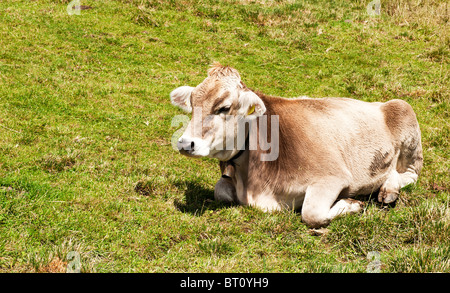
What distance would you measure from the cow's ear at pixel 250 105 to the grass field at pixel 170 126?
4.19 feet

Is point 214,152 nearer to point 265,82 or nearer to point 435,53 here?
point 265,82

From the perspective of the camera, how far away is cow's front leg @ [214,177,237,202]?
6113mm

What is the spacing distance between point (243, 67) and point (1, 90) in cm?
636

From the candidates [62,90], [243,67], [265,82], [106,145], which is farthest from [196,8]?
[106,145]

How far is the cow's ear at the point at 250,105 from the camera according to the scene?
18.3 feet

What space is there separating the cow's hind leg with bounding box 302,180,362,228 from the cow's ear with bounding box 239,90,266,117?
1.18 meters

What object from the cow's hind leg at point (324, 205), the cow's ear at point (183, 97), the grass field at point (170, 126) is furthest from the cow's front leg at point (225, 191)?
the cow's ear at point (183, 97)

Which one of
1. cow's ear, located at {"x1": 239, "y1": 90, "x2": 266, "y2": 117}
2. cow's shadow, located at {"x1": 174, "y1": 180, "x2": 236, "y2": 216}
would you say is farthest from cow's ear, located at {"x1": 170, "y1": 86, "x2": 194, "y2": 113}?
cow's shadow, located at {"x1": 174, "y1": 180, "x2": 236, "y2": 216}

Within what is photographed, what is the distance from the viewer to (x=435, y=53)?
1435cm

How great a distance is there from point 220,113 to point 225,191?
120 centimetres

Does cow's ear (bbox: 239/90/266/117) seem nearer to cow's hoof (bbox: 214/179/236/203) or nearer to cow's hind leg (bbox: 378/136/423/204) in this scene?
cow's hoof (bbox: 214/179/236/203)

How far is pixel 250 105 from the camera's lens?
5.62 metres

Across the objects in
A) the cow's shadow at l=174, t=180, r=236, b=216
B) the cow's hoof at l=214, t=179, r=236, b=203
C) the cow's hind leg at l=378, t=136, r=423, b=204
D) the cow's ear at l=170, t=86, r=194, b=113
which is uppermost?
the cow's ear at l=170, t=86, r=194, b=113

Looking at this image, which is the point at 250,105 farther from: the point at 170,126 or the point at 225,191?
the point at 170,126
